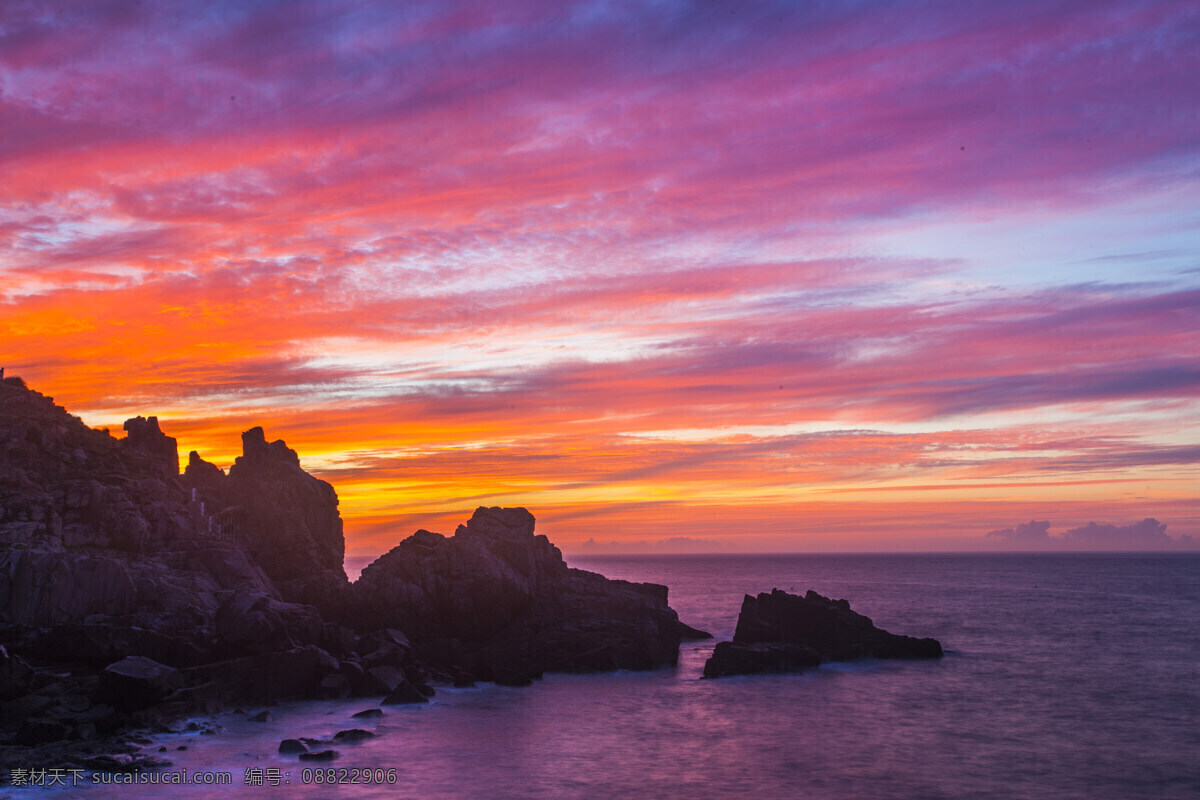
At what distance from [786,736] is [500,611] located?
3114 centimetres

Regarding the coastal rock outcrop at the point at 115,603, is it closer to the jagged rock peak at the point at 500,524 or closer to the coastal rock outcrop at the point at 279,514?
the coastal rock outcrop at the point at 279,514

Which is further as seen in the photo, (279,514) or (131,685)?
(279,514)

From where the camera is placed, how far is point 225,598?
2547 inches

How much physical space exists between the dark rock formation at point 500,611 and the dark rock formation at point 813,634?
7.87 m

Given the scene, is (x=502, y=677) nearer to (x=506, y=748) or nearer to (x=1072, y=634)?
(x=506, y=748)

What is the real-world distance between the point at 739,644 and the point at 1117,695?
30005mm

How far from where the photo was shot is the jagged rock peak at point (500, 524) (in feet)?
279

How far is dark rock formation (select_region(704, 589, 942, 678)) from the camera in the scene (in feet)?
266

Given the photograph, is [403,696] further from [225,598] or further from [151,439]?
[151,439]

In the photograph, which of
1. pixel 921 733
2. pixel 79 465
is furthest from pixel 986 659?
pixel 79 465

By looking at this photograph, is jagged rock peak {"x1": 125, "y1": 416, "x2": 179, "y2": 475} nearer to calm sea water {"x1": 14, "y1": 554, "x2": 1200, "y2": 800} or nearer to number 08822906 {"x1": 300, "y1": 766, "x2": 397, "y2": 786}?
calm sea water {"x1": 14, "y1": 554, "x2": 1200, "y2": 800}

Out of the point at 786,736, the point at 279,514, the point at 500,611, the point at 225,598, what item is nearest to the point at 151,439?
the point at 279,514

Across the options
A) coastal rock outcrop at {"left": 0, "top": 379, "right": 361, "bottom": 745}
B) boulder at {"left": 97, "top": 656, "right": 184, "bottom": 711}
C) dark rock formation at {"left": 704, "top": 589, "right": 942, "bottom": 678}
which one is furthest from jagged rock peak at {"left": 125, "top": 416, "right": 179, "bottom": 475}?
dark rock formation at {"left": 704, "top": 589, "right": 942, "bottom": 678}

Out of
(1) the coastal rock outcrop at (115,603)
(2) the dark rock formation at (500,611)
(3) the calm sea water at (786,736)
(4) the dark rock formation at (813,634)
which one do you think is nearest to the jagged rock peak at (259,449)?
(1) the coastal rock outcrop at (115,603)
